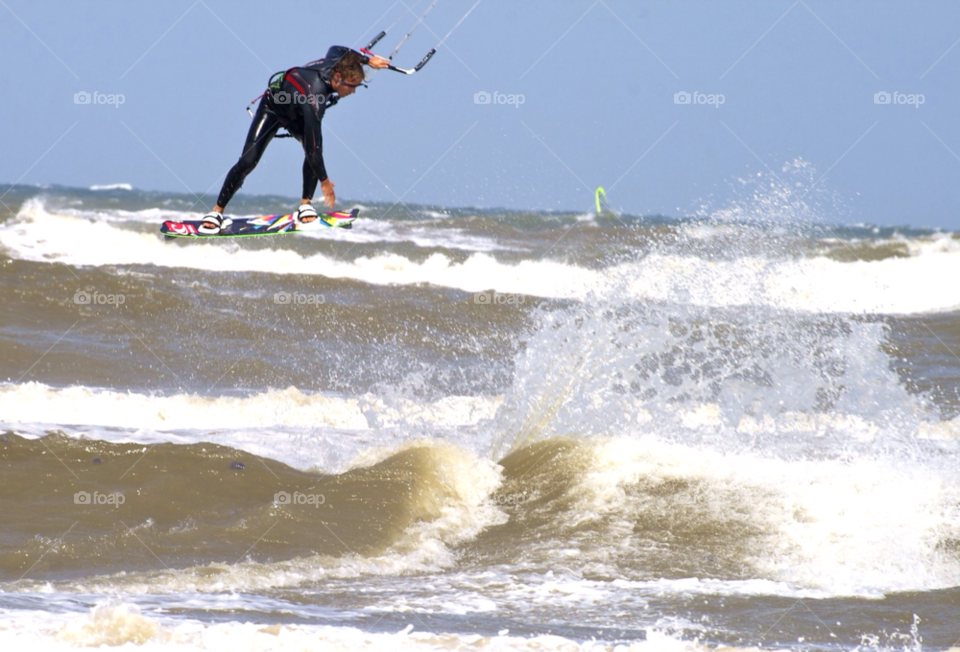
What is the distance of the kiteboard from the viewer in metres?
8.74

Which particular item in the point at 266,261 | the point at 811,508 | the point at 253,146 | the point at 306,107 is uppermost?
the point at 266,261

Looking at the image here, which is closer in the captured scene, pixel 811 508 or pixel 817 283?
pixel 811 508

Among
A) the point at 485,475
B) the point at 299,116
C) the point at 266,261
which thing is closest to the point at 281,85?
the point at 299,116

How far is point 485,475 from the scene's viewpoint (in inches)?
308

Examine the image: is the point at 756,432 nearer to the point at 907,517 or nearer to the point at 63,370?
the point at 907,517

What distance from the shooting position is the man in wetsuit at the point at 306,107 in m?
7.62

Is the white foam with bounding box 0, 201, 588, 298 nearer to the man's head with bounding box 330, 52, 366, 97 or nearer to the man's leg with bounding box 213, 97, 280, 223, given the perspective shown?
the man's leg with bounding box 213, 97, 280, 223

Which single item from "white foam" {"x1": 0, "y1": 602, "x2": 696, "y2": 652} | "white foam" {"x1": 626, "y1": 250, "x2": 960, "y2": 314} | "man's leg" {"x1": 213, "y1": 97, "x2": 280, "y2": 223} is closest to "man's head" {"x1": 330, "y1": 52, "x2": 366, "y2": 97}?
"man's leg" {"x1": 213, "y1": 97, "x2": 280, "y2": 223}

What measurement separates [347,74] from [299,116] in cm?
59

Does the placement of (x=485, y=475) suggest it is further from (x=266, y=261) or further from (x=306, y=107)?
(x=266, y=261)

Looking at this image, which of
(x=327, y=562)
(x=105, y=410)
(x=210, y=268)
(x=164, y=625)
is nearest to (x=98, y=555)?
(x=327, y=562)

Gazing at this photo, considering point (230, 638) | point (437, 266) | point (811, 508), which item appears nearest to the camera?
point (230, 638)

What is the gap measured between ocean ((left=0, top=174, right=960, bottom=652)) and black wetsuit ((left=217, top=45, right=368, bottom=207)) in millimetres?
2419

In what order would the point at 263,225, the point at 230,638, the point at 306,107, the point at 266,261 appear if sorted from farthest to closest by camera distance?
the point at 266,261 → the point at 263,225 → the point at 306,107 → the point at 230,638
